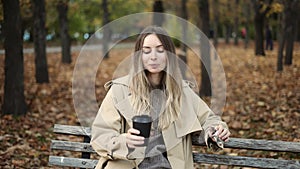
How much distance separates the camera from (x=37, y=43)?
13.1 metres

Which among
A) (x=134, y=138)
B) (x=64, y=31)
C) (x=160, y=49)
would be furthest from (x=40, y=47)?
(x=134, y=138)

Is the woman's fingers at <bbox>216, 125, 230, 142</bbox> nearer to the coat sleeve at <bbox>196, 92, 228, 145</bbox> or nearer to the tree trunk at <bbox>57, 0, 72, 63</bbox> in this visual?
the coat sleeve at <bbox>196, 92, 228, 145</bbox>

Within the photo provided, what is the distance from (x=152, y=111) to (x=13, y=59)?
562 cm

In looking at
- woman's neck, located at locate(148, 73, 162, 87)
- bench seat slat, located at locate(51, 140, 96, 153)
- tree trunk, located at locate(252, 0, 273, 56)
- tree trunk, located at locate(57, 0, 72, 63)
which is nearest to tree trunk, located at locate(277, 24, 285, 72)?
tree trunk, located at locate(252, 0, 273, 56)

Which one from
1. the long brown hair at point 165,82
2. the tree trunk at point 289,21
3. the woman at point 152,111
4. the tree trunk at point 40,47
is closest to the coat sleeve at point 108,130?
the woman at point 152,111

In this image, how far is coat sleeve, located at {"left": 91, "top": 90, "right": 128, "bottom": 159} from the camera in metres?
A: 3.27

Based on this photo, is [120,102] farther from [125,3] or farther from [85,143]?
[125,3]

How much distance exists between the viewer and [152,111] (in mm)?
3455

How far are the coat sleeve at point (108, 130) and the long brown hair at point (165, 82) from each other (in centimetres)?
17

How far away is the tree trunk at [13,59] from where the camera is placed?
8219mm

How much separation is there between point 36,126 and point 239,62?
1298 centimetres

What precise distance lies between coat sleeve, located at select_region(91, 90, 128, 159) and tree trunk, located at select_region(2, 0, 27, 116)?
18.0ft

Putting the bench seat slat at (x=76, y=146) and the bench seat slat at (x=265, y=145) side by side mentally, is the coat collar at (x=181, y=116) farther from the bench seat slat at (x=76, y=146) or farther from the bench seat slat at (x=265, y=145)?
the bench seat slat at (x=76, y=146)

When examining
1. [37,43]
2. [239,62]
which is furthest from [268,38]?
[37,43]
